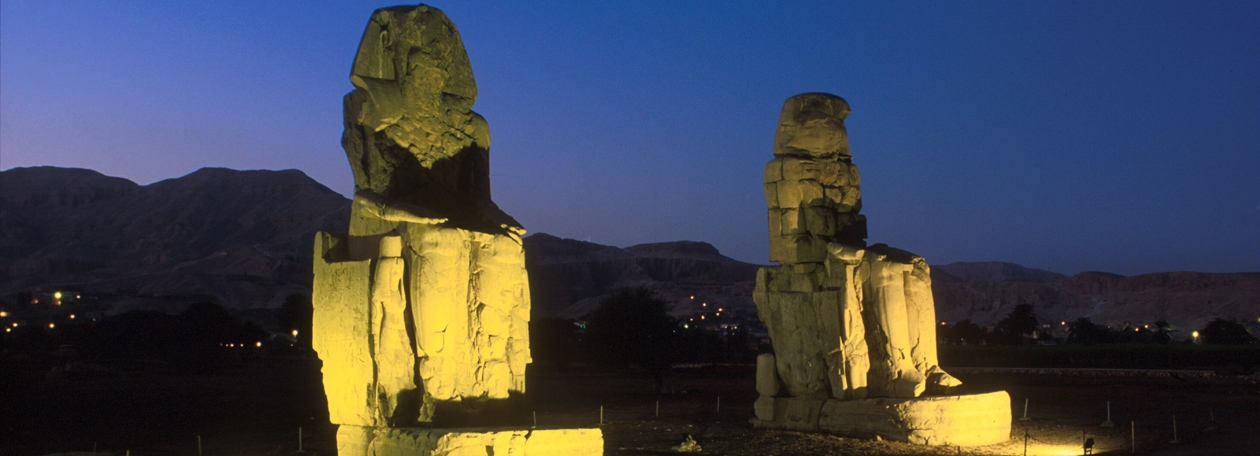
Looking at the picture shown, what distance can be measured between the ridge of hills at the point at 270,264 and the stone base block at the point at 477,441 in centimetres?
5820

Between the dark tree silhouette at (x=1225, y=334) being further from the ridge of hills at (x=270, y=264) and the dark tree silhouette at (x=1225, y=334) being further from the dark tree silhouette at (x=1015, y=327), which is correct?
the ridge of hills at (x=270, y=264)

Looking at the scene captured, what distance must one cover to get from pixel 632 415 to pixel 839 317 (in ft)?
16.8

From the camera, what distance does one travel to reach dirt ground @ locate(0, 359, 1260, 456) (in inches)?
516

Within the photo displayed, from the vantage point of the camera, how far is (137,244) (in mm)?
100000

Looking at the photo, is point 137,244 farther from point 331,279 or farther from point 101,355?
point 331,279

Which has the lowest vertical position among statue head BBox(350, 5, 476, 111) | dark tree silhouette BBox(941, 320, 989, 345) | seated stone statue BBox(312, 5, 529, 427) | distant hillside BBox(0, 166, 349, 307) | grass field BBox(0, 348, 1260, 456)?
grass field BBox(0, 348, 1260, 456)

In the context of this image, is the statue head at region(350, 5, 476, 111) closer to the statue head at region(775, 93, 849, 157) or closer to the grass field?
the grass field

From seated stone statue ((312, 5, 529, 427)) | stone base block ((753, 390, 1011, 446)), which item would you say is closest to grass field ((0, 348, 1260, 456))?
stone base block ((753, 390, 1011, 446))

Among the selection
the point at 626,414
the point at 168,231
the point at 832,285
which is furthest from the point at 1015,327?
the point at 168,231

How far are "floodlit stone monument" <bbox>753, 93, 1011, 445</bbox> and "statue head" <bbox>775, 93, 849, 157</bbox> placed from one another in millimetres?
15

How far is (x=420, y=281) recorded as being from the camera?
940 cm

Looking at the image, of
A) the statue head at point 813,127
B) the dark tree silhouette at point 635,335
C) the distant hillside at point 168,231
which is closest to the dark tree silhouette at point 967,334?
the dark tree silhouette at point 635,335

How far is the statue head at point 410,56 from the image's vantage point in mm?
10289

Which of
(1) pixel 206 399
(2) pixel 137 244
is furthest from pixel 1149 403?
(2) pixel 137 244
